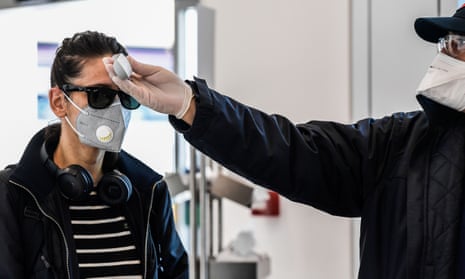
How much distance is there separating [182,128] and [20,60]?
0.88 meters

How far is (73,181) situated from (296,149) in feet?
1.61

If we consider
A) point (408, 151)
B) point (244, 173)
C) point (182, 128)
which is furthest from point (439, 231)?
point (182, 128)

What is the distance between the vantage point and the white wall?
2.73 m

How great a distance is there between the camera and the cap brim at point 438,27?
1280 mm

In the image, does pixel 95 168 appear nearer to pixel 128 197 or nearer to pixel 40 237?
pixel 128 197

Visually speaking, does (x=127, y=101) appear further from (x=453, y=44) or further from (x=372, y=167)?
(x=453, y=44)

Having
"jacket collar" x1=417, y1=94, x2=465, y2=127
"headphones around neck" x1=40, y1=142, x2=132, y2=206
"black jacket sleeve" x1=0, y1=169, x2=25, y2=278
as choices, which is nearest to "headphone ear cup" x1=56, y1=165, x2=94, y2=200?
"headphones around neck" x1=40, y1=142, x2=132, y2=206

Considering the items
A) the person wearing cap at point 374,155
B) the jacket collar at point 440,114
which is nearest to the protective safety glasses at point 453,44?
the person wearing cap at point 374,155

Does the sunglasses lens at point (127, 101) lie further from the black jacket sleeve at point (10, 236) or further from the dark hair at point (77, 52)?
the black jacket sleeve at point (10, 236)

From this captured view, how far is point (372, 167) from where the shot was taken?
4.45 feet

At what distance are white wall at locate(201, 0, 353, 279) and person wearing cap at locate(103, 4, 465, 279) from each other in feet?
4.43

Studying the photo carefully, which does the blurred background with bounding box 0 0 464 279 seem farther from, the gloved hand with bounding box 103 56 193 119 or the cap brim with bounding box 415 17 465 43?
the cap brim with bounding box 415 17 465 43

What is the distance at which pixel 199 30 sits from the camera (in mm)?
2154

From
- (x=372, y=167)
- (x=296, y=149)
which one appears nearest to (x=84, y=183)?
(x=296, y=149)
